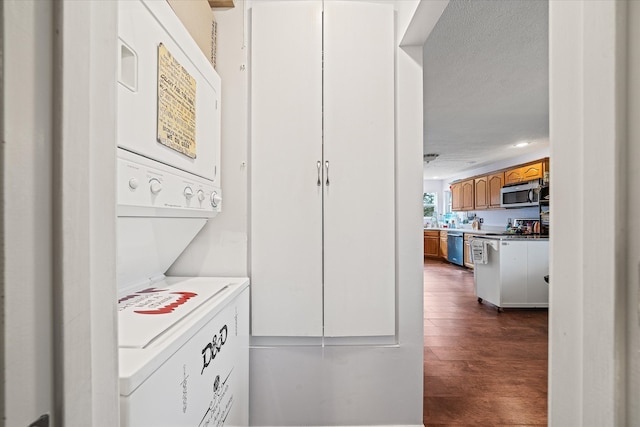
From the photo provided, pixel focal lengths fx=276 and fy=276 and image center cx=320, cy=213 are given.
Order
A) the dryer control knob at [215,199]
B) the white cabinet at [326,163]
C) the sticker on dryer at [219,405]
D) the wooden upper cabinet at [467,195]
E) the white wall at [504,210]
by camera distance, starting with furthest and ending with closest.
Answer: the wooden upper cabinet at [467,195] < the white wall at [504,210] < the white cabinet at [326,163] < the dryer control knob at [215,199] < the sticker on dryer at [219,405]

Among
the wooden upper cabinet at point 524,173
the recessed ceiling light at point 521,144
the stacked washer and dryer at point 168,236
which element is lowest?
the stacked washer and dryer at point 168,236

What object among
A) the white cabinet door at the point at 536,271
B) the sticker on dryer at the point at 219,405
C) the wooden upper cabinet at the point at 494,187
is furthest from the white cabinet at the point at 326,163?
the wooden upper cabinet at the point at 494,187

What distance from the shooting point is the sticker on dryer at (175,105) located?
33.9 inches

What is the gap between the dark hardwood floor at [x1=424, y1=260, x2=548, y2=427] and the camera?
174 centimetres

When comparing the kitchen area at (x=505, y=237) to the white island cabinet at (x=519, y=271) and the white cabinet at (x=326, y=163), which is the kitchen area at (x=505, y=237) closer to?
the white island cabinet at (x=519, y=271)

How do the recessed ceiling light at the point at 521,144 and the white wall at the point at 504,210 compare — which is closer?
the recessed ceiling light at the point at 521,144

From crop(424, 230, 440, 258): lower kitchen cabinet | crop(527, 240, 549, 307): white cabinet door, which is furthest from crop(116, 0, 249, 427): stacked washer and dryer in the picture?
crop(424, 230, 440, 258): lower kitchen cabinet

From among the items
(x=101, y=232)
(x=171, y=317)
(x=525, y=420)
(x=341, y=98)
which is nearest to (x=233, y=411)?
(x=171, y=317)

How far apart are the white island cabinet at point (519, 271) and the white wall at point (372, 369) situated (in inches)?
105

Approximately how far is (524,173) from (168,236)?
18.7 feet

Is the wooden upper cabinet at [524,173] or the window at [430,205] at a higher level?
the wooden upper cabinet at [524,173]

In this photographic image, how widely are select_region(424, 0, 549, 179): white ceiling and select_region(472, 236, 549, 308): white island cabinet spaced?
156 cm

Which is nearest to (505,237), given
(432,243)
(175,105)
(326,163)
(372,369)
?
(372,369)

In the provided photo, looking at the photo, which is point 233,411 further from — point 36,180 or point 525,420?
point 525,420
